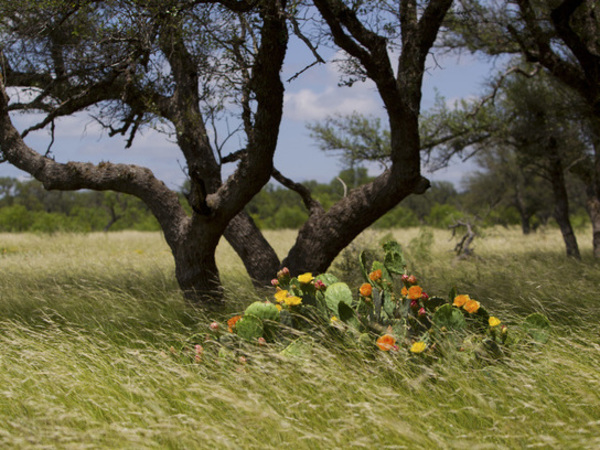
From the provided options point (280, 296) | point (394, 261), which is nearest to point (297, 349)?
point (280, 296)

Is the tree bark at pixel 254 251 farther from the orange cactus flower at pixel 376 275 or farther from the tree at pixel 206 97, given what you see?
the orange cactus flower at pixel 376 275

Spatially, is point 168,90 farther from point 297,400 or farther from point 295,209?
point 295,209

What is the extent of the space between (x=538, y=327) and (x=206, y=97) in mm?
4803

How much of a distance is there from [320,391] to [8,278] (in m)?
6.85

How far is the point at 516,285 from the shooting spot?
6777 mm

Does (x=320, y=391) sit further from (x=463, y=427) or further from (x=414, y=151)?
(x=414, y=151)

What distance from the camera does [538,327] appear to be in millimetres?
4242

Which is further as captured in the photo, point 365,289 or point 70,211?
point 70,211

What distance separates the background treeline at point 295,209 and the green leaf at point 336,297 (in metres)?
10.1

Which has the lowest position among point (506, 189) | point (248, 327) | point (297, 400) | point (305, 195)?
point (297, 400)

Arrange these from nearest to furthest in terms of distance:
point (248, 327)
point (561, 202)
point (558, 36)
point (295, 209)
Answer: point (248, 327) → point (558, 36) → point (561, 202) → point (295, 209)

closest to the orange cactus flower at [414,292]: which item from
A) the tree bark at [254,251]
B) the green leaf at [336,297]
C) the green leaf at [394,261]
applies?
the green leaf at [336,297]

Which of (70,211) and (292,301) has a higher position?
(70,211)

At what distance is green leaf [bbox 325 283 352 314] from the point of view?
14.6 ft
